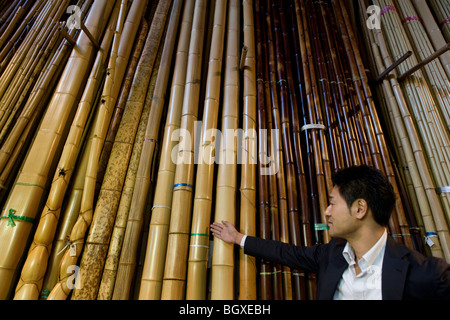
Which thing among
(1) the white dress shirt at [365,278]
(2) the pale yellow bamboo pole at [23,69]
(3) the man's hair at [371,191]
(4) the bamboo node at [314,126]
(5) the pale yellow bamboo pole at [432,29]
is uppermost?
(5) the pale yellow bamboo pole at [432,29]

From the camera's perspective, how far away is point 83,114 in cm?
172

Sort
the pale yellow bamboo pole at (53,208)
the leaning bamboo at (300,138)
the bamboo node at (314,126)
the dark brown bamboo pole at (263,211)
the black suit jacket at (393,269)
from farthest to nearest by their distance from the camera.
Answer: the bamboo node at (314,126)
the leaning bamboo at (300,138)
the dark brown bamboo pole at (263,211)
the pale yellow bamboo pole at (53,208)
the black suit jacket at (393,269)

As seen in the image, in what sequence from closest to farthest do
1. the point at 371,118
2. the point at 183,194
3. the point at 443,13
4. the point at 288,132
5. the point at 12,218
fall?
the point at 12,218, the point at 183,194, the point at 288,132, the point at 371,118, the point at 443,13

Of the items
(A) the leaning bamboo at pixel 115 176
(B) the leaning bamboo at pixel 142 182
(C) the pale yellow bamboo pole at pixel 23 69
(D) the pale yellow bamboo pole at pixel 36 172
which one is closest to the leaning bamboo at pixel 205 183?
(B) the leaning bamboo at pixel 142 182

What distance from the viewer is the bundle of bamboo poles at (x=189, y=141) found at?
1.46m

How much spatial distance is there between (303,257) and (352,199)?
412 mm

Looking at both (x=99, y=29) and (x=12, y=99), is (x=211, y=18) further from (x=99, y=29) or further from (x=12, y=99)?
(x=12, y=99)

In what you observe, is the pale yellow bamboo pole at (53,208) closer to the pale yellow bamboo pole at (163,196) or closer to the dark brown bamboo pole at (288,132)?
the pale yellow bamboo pole at (163,196)

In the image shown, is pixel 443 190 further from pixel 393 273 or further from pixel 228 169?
pixel 228 169

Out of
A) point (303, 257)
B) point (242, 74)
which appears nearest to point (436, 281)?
A: point (303, 257)

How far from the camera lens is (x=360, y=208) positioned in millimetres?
1212

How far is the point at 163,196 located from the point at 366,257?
114 centimetres

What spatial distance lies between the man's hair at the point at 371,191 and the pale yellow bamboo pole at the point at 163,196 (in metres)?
1.01

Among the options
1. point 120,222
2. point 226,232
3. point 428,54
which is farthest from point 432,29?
point 120,222
